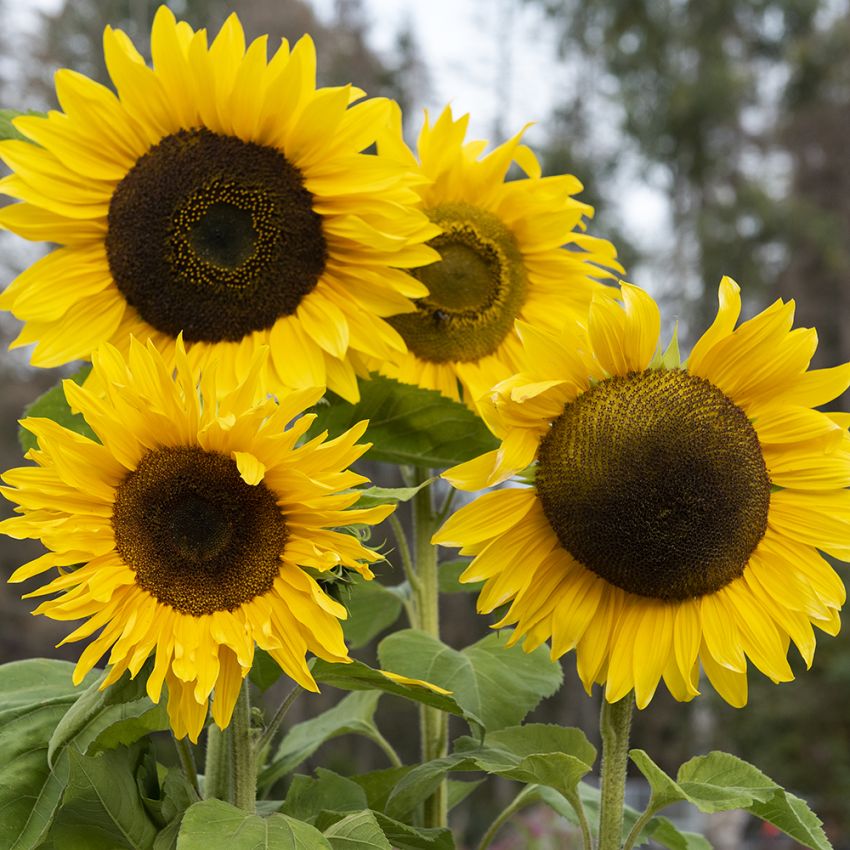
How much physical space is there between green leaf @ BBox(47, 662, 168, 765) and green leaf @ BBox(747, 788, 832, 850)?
1.75 feet

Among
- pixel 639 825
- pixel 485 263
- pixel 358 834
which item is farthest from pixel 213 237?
pixel 639 825

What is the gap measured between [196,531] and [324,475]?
0.41 ft

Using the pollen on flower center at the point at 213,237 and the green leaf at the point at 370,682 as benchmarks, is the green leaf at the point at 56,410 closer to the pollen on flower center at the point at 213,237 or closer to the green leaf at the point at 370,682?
the pollen on flower center at the point at 213,237

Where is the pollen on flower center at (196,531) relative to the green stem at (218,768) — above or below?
above

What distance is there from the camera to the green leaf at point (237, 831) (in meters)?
0.93

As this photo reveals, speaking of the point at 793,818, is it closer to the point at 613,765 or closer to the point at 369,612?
the point at 613,765

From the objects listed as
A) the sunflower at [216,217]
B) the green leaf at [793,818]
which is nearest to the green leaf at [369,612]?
the sunflower at [216,217]

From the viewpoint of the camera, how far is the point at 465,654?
129 centimetres

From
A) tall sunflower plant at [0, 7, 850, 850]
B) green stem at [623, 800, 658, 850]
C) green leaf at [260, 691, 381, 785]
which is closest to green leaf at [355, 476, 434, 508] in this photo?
tall sunflower plant at [0, 7, 850, 850]

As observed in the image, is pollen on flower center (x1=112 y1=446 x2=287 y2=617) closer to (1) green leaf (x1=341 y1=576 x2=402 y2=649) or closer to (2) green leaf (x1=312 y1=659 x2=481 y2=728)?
(2) green leaf (x1=312 y1=659 x2=481 y2=728)

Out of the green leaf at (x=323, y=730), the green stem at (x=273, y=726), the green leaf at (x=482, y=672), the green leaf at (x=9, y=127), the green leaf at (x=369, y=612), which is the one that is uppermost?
the green leaf at (x=9, y=127)

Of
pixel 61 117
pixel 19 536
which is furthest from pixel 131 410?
pixel 61 117

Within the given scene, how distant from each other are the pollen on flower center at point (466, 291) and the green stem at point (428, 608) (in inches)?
5.9

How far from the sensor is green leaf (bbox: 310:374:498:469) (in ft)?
3.90
